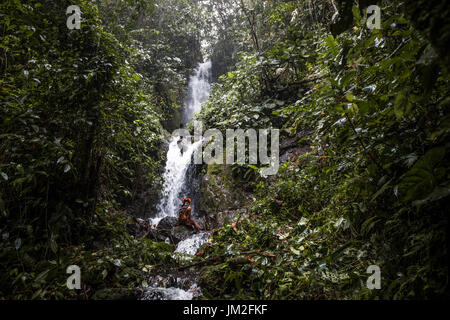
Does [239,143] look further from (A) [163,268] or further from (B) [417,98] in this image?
Answer: (B) [417,98]

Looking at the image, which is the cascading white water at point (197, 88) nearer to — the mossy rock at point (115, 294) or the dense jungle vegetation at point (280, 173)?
the dense jungle vegetation at point (280, 173)

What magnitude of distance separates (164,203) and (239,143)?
405 centimetres

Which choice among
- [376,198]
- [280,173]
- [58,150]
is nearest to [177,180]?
[280,173]

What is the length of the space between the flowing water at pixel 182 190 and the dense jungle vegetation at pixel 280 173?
0.86ft

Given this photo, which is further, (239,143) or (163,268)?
(239,143)

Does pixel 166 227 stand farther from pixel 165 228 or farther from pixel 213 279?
pixel 213 279

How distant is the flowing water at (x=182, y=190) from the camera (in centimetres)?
244

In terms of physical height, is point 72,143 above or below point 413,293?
above

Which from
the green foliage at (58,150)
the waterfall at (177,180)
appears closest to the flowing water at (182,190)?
the waterfall at (177,180)
